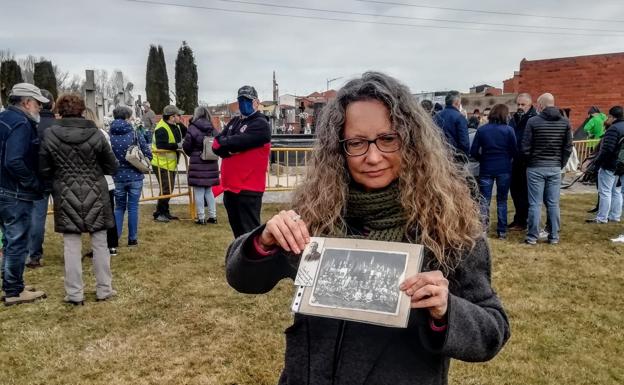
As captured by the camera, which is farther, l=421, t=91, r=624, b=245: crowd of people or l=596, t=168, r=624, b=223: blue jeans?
l=596, t=168, r=624, b=223: blue jeans

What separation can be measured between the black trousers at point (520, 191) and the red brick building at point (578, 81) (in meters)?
8.93

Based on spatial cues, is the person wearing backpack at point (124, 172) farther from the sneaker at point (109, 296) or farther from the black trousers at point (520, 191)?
the black trousers at point (520, 191)

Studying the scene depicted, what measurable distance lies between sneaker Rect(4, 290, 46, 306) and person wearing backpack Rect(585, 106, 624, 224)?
7797 mm

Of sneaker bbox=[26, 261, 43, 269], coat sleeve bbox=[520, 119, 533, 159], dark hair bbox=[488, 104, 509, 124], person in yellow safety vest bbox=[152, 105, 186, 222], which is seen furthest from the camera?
person in yellow safety vest bbox=[152, 105, 186, 222]

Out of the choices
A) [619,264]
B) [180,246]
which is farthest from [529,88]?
[180,246]

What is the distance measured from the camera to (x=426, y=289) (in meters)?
1.07

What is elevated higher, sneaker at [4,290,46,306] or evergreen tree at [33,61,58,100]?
evergreen tree at [33,61,58,100]

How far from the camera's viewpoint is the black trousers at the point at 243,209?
466cm

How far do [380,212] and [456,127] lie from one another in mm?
5623

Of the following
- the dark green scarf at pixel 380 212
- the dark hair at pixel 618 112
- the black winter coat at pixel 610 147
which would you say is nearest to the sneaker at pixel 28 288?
the dark green scarf at pixel 380 212

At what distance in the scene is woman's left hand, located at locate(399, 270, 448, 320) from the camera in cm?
107

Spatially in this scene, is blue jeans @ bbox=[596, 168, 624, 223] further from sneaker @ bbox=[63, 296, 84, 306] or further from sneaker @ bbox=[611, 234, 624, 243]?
sneaker @ bbox=[63, 296, 84, 306]

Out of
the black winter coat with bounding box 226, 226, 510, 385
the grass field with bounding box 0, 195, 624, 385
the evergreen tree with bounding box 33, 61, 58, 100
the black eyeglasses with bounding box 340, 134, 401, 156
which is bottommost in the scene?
the grass field with bounding box 0, 195, 624, 385

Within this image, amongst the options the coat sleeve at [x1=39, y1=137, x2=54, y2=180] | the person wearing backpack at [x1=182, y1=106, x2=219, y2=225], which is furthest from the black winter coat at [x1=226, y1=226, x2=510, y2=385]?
the person wearing backpack at [x1=182, y1=106, x2=219, y2=225]
